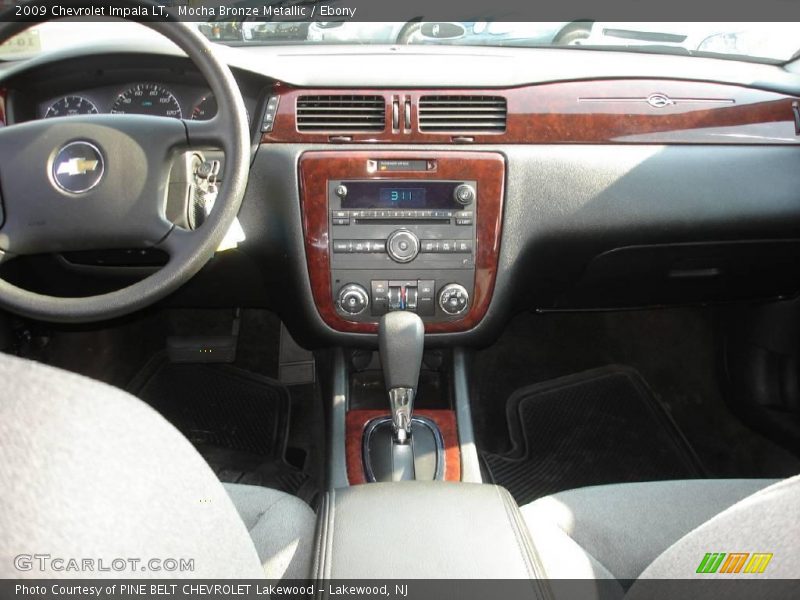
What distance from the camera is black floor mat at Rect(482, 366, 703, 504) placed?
203 cm

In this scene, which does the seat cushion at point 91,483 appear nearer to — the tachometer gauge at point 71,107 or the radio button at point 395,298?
the radio button at point 395,298

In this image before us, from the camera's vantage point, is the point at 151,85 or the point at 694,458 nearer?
the point at 151,85

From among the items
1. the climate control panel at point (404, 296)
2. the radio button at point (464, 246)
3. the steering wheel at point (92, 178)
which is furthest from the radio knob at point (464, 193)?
the steering wheel at point (92, 178)

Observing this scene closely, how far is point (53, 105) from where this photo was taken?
173cm

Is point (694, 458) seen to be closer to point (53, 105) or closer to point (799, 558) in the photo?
point (799, 558)

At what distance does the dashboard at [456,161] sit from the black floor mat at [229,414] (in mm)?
483

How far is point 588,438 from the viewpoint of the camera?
217 centimetres

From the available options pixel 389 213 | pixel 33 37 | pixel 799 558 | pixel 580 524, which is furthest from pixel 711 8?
pixel 33 37

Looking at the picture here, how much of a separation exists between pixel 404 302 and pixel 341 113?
0.49 meters

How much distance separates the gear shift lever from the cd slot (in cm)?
28

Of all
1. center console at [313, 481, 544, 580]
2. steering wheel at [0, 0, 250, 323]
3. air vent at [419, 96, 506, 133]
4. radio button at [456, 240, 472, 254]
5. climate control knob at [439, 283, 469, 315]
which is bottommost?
center console at [313, 481, 544, 580]

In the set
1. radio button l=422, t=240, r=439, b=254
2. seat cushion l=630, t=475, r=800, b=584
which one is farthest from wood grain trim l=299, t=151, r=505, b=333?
seat cushion l=630, t=475, r=800, b=584

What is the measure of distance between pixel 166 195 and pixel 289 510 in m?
0.64

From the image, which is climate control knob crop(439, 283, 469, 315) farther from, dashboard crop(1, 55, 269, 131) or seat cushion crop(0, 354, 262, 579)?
seat cushion crop(0, 354, 262, 579)
